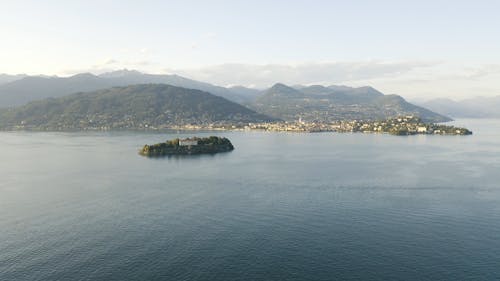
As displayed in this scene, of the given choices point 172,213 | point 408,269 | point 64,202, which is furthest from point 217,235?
point 64,202

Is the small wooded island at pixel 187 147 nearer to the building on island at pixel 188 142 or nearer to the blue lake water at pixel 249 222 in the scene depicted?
the building on island at pixel 188 142

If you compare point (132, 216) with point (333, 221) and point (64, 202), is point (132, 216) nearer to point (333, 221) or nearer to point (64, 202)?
point (64, 202)

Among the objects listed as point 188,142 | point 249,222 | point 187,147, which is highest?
point 188,142

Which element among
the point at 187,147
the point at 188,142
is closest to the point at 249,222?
the point at 187,147

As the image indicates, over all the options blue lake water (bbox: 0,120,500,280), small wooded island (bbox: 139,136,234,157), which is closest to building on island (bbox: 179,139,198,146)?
small wooded island (bbox: 139,136,234,157)

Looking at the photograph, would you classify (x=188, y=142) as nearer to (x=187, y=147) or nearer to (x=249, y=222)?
(x=187, y=147)

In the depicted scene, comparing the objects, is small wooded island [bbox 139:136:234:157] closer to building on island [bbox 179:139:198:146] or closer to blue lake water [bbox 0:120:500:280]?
building on island [bbox 179:139:198:146]
